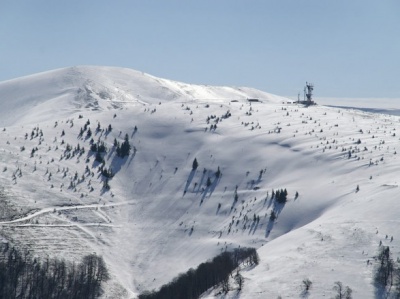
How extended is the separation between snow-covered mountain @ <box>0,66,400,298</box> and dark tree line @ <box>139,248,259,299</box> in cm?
481

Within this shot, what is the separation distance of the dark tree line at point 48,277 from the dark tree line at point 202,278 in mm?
10269

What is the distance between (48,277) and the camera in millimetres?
122750

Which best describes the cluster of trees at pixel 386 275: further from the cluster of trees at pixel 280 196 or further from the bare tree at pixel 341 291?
the cluster of trees at pixel 280 196

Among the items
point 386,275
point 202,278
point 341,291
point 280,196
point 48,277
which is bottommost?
point 48,277

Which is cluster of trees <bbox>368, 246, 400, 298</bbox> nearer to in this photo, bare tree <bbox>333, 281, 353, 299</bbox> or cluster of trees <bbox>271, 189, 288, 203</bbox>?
bare tree <bbox>333, 281, 353, 299</bbox>

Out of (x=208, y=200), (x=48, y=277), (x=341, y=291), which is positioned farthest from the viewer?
(x=208, y=200)

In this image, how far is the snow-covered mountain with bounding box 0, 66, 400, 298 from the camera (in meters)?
107

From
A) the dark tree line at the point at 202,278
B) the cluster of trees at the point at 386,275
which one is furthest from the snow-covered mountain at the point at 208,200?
the dark tree line at the point at 202,278

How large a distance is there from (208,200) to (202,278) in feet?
148

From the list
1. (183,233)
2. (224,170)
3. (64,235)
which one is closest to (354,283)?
(183,233)

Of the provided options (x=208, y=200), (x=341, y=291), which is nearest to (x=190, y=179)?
(x=208, y=200)

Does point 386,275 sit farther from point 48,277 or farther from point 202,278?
point 48,277

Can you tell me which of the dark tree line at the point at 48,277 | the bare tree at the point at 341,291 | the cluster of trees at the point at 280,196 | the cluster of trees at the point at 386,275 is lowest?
the dark tree line at the point at 48,277

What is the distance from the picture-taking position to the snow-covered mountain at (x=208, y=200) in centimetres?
10712
